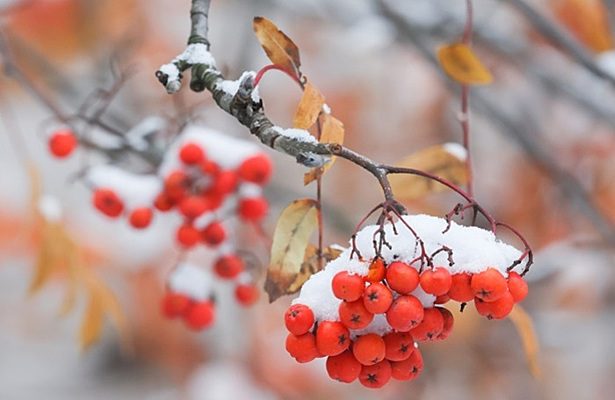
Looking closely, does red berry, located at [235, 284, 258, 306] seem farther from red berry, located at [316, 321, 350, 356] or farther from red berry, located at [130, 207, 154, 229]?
red berry, located at [316, 321, 350, 356]

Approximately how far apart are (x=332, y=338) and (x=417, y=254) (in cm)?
7

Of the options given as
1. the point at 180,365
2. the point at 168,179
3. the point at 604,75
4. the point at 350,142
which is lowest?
the point at 168,179

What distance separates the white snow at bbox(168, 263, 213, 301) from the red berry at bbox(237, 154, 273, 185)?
7.6 inches

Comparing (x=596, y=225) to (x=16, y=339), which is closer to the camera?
(x=596, y=225)

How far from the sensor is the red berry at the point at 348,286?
0.47 m

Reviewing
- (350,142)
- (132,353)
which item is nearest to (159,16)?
(350,142)

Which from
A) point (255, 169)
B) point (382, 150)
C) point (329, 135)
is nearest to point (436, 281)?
point (329, 135)

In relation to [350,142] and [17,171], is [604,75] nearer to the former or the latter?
[350,142]

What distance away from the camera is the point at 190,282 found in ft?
2.97

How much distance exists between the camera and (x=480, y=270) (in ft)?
1.56

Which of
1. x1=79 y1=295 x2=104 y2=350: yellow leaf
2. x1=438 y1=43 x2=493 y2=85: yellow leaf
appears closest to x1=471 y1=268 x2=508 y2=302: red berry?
x1=438 y1=43 x2=493 y2=85: yellow leaf

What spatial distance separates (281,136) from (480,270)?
141 millimetres

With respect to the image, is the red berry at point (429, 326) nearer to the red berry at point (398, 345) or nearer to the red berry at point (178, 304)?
the red berry at point (398, 345)

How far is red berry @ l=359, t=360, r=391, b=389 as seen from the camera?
50cm
